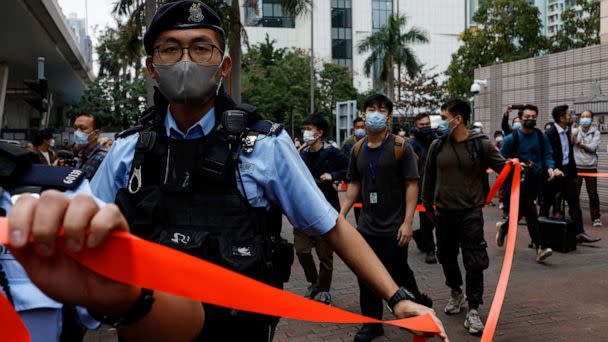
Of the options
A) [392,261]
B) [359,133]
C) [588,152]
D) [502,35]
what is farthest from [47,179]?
[502,35]

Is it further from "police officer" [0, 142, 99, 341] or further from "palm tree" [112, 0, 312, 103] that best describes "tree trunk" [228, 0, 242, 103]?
"police officer" [0, 142, 99, 341]

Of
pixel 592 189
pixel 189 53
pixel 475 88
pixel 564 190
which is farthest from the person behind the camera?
pixel 475 88

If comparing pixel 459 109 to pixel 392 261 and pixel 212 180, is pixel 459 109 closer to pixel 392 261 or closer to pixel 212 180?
pixel 392 261

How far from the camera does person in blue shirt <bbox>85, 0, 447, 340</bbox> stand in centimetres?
209

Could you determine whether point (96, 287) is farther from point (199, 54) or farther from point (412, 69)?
point (412, 69)

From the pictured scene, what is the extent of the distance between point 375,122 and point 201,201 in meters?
3.74

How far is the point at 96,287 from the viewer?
97 centimetres

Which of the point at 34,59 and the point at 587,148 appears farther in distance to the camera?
the point at 34,59

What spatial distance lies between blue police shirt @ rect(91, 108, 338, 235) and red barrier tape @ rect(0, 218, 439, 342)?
1.82 ft

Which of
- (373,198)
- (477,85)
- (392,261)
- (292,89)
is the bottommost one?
(392,261)

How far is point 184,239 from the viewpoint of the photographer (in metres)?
2.08

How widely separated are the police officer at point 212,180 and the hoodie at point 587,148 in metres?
9.54

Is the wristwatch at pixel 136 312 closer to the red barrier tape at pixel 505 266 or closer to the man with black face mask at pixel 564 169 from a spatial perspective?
the red barrier tape at pixel 505 266

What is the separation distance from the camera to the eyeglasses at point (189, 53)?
89.0 inches
